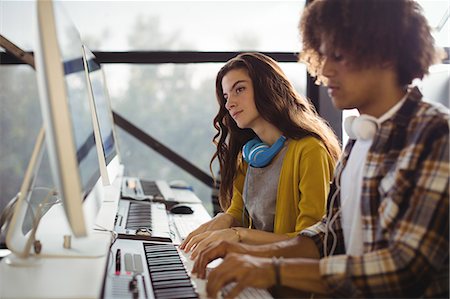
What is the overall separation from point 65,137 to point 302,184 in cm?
96

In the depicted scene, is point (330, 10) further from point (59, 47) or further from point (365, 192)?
point (59, 47)

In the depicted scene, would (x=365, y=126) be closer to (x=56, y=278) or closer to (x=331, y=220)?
(x=331, y=220)

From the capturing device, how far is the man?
3.65ft

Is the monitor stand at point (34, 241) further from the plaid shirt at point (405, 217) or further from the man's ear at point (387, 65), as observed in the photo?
the man's ear at point (387, 65)

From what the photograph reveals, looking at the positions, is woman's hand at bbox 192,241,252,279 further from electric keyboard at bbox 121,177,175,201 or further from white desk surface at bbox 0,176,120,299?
electric keyboard at bbox 121,177,175,201

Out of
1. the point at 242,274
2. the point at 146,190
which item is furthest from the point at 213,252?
the point at 146,190

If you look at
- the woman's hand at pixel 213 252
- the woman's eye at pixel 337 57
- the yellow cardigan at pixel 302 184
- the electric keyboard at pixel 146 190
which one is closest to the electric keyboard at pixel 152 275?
the woman's hand at pixel 213 252

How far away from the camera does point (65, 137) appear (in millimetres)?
1064

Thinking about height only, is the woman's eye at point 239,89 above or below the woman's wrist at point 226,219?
above

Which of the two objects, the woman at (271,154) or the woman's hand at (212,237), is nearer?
the woman's hand at (212,237)

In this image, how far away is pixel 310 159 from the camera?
188 cm

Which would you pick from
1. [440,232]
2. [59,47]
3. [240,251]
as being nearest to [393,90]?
[440,232]

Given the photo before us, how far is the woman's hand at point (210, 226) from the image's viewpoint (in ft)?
5.76

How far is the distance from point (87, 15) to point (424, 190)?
108 inches
